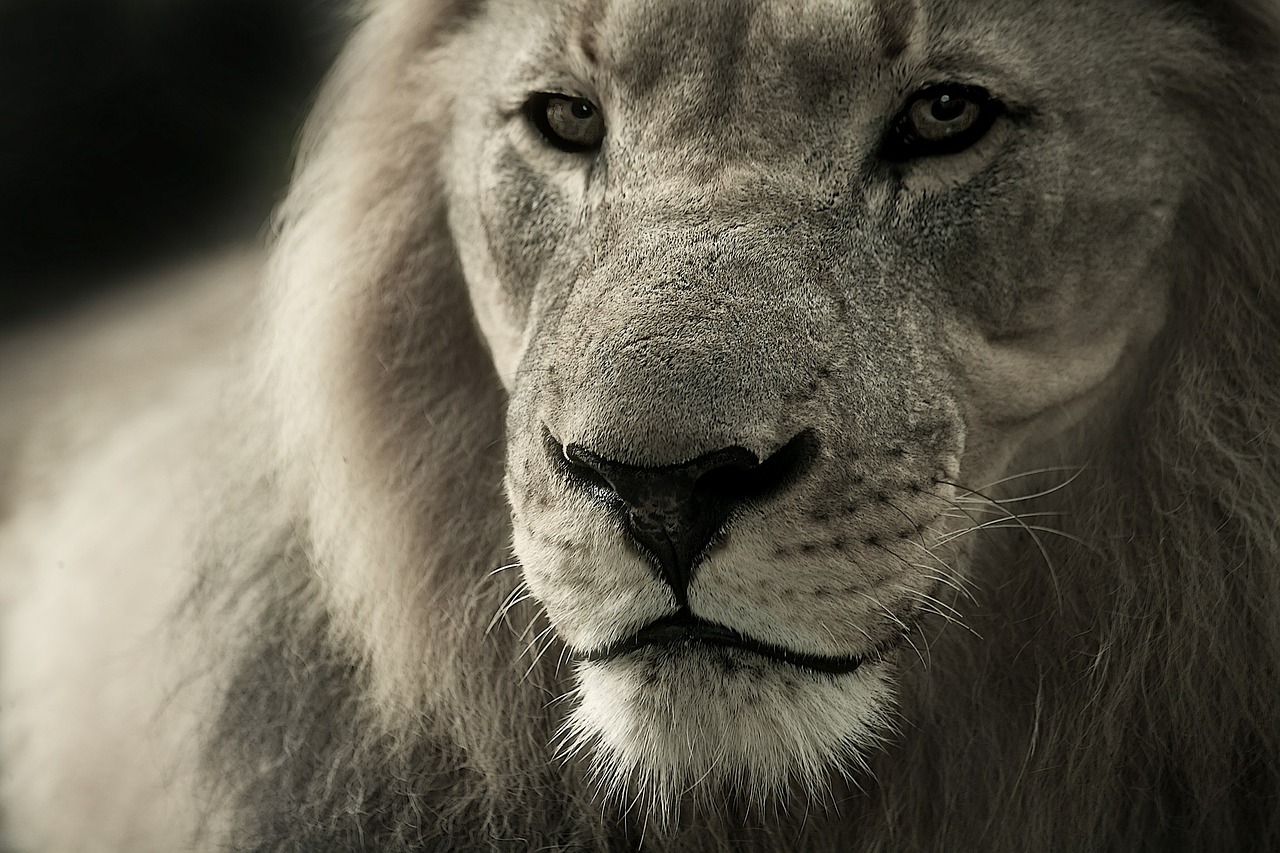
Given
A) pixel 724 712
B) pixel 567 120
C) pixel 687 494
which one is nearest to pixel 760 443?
pixel 687 494

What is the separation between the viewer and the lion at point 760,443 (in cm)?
170

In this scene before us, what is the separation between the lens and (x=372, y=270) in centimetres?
239

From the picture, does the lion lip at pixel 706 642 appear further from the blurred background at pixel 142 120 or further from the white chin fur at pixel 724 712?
the blurred background at pixel 142 120

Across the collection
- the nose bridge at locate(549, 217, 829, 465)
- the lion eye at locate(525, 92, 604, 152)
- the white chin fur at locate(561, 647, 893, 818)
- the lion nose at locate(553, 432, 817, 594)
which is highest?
the lion eye at locate(525, 92, 604, 152)

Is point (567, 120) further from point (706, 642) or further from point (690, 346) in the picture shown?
point (706, 642)

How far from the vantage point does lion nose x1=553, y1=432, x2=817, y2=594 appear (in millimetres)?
1583

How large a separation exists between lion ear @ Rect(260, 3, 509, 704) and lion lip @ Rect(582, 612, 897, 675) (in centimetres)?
59

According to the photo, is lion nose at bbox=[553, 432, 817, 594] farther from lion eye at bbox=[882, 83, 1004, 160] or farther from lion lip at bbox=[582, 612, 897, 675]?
lion eye at bbox=[882, 83, 1004, 160]

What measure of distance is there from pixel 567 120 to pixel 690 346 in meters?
0.58

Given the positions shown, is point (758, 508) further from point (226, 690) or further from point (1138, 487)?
point (226, 690)

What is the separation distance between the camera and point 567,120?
209 centimetres

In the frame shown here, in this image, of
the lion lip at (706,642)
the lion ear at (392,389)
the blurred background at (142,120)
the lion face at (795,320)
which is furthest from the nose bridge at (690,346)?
the blurred background at (142,120)

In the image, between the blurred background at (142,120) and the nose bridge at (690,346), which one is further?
the blurred background at (142,120)

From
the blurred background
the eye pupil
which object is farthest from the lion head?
the blurred background
